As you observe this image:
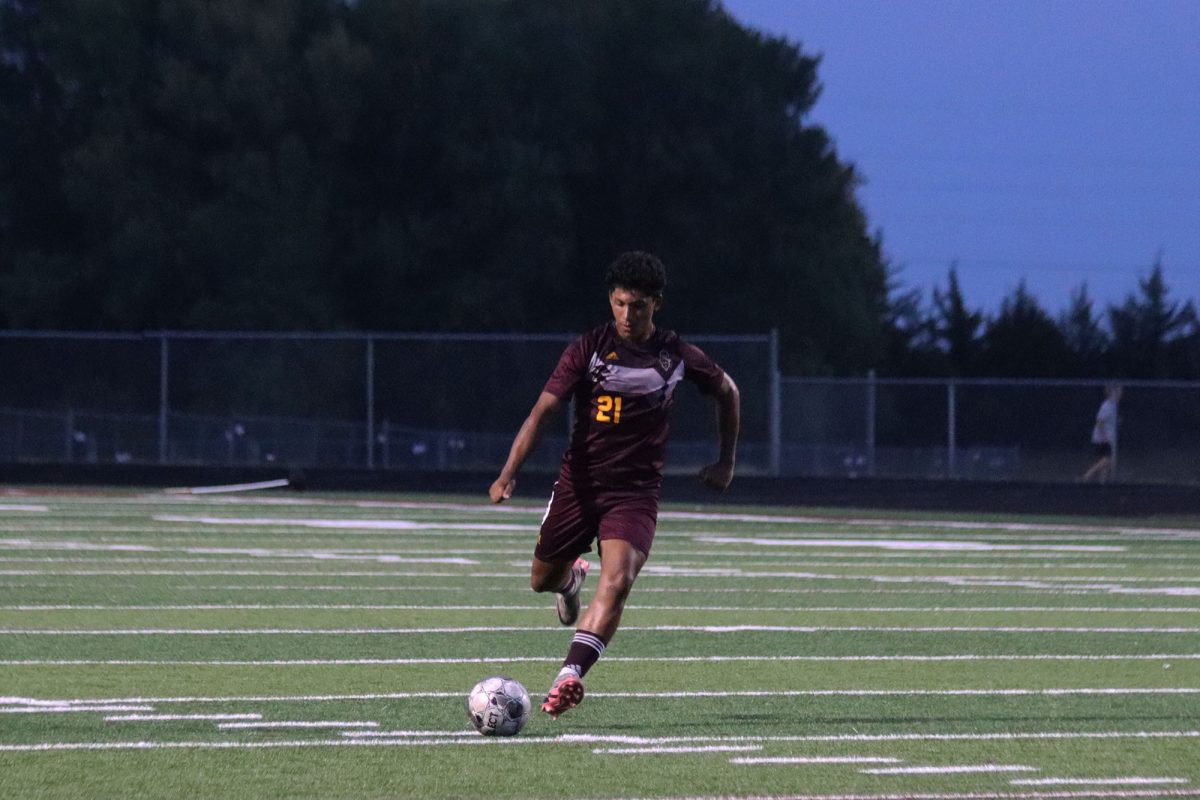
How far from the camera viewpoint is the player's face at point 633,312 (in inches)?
309

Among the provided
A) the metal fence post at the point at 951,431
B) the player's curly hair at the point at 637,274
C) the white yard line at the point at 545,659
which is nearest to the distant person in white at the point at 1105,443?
the metal fence post at the point at 951,431

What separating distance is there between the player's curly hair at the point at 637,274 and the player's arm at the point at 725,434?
588 mm

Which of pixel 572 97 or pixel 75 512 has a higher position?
pixel 572 97

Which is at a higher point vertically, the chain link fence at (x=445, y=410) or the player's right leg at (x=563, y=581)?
the chain link fence at (x=445, y=410)

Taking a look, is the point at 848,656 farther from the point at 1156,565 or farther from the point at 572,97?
the point at 572,97

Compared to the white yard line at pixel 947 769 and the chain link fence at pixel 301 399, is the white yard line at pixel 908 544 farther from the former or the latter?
the white yard line at pixel 947 769

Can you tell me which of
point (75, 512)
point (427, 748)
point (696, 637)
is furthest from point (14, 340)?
point (427, 748)

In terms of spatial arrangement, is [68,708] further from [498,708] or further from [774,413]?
[774,413]

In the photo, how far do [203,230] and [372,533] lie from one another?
27901 mm

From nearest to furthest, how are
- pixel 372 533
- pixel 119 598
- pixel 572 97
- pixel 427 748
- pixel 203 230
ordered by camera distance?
pixel 427 748 → pixel 119 598 → pixel 372 533 → pixel 203 230 → pixel 572 97

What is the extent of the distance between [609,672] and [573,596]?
23.8 inches

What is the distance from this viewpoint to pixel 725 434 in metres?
8.36

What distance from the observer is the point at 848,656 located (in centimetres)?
1035

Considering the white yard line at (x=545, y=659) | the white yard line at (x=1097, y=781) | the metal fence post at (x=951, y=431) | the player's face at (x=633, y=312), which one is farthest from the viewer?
the metal fence post at (x=951, y=431)
